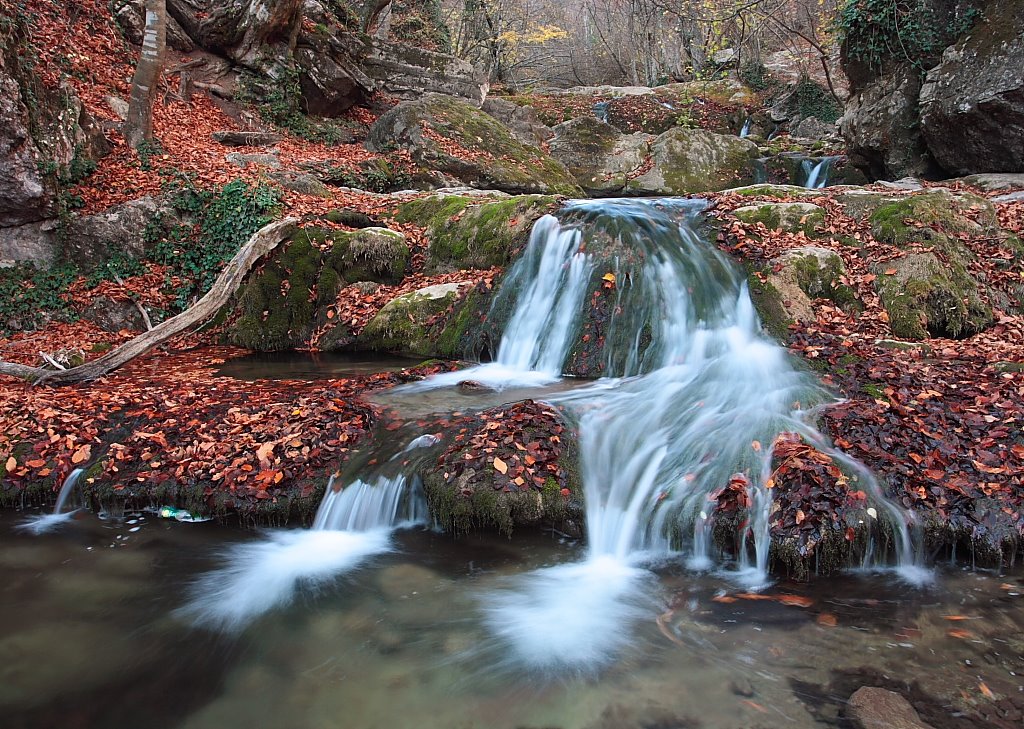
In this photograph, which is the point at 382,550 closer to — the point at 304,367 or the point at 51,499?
the point at 51,499

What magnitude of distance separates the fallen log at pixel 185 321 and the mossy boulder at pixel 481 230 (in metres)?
2.35

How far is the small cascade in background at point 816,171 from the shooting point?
48.4ft

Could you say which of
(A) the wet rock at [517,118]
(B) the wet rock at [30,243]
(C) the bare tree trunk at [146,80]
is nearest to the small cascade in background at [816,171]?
(A) the wet rock at [517,118]

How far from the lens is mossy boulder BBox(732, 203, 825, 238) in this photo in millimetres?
8789

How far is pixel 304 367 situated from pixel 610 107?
1815 centimetres

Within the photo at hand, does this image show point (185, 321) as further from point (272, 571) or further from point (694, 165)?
point (694, 165)

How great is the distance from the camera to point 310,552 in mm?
4633

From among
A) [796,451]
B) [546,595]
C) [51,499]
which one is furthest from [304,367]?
[796,451]

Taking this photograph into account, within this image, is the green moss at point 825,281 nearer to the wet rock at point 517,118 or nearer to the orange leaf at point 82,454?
the orange leaf at point 82,454

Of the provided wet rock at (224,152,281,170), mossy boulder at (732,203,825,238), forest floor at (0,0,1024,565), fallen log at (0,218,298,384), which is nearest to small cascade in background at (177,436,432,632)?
forest floor at (0,0,1024,565)

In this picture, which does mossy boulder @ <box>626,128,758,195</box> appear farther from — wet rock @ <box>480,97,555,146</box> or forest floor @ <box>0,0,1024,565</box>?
forest floor @ <box>0,0,1024,565</box>

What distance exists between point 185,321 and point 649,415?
22.3 ft

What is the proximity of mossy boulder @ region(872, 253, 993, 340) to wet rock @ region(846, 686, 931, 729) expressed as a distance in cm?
547

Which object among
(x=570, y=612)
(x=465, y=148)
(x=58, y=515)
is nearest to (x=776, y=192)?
(x=465, y=148)
